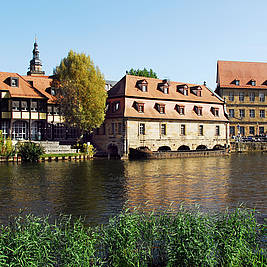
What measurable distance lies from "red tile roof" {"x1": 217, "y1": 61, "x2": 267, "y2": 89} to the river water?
1719 inches

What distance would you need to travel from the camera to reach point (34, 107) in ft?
179

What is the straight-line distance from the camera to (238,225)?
36.9 feet

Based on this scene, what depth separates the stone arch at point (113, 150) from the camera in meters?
57.4

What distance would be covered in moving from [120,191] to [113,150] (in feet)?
112

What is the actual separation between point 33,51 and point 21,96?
272 feet

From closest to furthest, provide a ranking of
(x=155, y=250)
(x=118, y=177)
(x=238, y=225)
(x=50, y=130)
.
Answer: (x=238, y=225), (x=155, y=250), (x=118, y=177), (x=50, y=130)

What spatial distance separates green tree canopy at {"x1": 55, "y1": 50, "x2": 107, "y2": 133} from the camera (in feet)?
175

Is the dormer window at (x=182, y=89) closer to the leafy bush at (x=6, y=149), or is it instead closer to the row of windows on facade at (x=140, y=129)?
the row of windows on facade at (x=140, y=129)

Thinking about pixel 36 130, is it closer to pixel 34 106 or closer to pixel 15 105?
pixel 34 106

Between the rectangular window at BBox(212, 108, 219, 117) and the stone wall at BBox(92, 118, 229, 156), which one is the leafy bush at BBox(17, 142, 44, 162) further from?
the rectangular window at BBox(212, 108, 219, 117)

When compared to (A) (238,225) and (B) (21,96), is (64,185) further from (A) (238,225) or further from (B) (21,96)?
(B) (21,96)

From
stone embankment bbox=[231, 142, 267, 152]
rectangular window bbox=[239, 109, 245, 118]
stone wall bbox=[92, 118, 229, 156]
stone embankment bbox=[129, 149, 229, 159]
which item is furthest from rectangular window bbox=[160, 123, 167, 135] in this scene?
rectangular window bbox=[239, 109, 245, 118]

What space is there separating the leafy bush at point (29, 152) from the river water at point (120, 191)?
11.4m

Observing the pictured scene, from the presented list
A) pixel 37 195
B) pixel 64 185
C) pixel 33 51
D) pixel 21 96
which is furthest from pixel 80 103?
pixel 33 51
